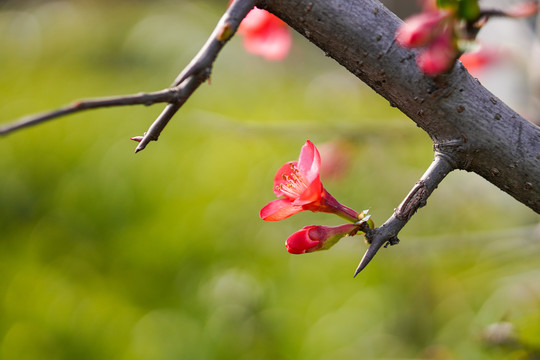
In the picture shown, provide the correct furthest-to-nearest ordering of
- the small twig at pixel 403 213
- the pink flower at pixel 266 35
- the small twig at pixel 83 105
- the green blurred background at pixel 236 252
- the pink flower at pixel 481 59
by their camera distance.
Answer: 1. the green blurred background at pixel 236 252
2. the pink flower at pixel 481 59
3. the pink flower at pixel 266 35
4. the small twig at pixel 403 213
5. the small twig at pixel 83 105

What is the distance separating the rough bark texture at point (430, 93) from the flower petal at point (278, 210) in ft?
0.38

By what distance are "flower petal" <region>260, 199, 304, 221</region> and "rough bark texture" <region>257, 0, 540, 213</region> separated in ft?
0.38

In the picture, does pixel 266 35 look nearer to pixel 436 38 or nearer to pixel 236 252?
pixel 436 38

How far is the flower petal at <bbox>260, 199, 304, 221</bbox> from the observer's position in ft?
1.31

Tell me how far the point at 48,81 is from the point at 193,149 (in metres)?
1.59

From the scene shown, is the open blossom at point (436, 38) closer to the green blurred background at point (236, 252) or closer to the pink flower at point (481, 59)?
the green blurred background at point (236, 252)

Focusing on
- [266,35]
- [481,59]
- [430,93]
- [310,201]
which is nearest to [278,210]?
[310,201]

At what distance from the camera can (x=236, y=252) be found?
182cm

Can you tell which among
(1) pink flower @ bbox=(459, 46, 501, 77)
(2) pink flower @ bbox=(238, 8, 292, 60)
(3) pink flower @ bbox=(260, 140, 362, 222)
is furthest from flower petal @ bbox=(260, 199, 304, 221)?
(1) pink flower @ bbox=(459, 46, 501, 77)

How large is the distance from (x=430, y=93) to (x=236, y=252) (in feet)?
4.96

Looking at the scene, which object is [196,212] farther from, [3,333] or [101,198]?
[3,333]

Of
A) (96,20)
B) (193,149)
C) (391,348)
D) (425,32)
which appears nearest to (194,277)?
(391,348)

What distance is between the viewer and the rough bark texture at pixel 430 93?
1.17 feet

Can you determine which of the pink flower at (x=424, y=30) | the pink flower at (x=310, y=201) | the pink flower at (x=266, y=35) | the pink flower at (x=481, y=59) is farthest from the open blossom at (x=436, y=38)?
the pink flower at (x=481, y=59)
